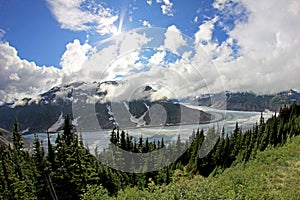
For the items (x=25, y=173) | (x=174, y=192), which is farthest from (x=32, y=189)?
(x=174, y=192)

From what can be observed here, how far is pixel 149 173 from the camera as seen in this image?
181ft

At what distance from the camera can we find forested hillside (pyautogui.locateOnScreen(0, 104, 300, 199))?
1748cm

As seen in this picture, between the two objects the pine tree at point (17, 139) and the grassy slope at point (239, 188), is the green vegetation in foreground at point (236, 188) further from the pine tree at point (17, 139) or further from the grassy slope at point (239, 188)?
the pine tree at point (17, 139)

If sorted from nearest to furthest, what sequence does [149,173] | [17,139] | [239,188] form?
[239,188], [17,139], [149,173]

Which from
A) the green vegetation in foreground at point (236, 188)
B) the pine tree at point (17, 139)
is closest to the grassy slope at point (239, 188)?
the green vegetation in foreground at point (236, 188)

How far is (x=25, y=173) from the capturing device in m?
39.6

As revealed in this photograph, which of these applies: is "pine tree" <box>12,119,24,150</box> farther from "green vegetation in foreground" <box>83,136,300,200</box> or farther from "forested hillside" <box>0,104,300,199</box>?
"green vegetation in foreground" <box>83,136,300,200</box>

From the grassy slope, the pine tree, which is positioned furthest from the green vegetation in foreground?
the pine tree

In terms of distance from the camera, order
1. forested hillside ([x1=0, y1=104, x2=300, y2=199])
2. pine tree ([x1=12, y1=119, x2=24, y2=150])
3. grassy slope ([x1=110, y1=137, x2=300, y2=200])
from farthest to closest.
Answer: pine tree ([x1=12, y1=119, x2=24, y2=150]) < forested hillside ([x1=0, y1=104, x2=300, y2=199]) < grassy slope ([x1=110, y1=137, x2=300, y2=200])

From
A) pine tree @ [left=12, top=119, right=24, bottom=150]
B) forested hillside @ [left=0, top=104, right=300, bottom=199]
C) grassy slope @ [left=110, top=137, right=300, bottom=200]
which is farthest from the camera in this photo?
pine tree @ [left=12, top=119, right=24, bottom=150]

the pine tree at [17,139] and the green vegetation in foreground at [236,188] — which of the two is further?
the pine tree at [17,139]

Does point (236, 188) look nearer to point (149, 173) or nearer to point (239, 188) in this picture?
point (239, 188)

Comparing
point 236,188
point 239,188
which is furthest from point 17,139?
point 239,188

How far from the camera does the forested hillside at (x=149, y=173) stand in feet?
57.4
